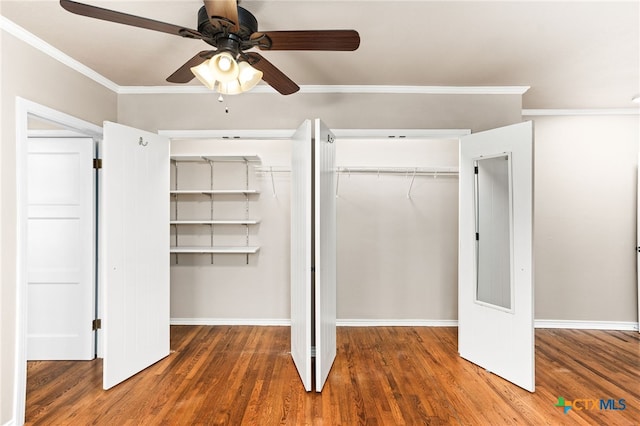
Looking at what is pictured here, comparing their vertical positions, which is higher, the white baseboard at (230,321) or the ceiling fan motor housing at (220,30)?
the ceiling fan motor housing at (220,30)

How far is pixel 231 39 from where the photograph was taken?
183 cm

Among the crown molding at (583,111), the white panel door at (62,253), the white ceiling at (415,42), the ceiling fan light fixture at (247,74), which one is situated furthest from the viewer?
the crown molding at (583,111)

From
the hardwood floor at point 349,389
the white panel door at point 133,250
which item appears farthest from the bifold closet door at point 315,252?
the white panel door at point 133,250

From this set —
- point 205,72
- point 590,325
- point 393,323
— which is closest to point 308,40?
point 205,72

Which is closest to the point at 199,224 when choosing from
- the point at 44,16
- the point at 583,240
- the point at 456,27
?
the point at 44,16

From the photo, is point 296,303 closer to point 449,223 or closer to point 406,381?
point 406,381

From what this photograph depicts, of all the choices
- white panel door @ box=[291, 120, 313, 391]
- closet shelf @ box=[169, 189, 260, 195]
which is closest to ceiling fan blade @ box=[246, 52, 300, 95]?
white panel door @ box=[291, 120, 313, 391]

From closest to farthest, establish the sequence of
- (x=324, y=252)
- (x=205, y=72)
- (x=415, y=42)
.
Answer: (x=205, y=72) < (x=415, y=42) < (x=324, y=252)

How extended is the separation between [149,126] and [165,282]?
1.54 m

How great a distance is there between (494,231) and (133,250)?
310cm

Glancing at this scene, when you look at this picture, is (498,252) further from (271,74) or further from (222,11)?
(222,11)

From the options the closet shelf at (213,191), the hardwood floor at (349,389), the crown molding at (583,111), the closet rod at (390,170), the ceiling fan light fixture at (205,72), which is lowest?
the hardwood floor at (349,389)

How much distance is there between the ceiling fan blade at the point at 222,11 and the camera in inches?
57.9

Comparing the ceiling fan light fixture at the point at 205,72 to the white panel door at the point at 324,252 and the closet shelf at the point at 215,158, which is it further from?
the closet shelf at the point at 215,158
